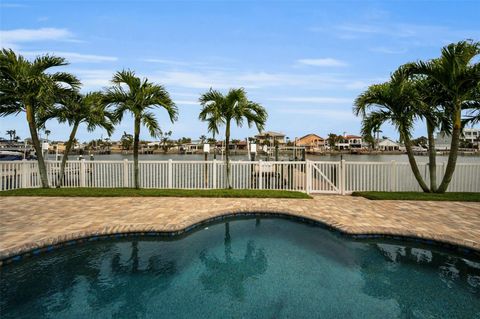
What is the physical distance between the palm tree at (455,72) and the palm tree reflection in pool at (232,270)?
732cm

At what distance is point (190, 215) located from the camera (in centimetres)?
651

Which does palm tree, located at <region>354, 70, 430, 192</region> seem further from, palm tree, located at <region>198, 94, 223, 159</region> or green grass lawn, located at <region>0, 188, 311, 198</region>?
palm tree, located at <region>198, 94, 223, 159</region>

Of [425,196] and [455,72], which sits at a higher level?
[455,72]

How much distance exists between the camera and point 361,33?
11.4 metres

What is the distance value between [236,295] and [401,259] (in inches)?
115

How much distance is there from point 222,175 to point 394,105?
6.24m

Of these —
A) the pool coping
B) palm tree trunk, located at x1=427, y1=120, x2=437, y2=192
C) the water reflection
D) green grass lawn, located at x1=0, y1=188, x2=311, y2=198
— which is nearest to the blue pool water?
the water reflection

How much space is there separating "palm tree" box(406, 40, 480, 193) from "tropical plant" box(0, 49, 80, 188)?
35.8 feet

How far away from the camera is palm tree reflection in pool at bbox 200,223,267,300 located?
3.84 metres

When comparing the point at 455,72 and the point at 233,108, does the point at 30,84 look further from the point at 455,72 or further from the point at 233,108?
the point at 455,72

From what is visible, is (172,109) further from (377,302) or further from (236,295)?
(377,302)

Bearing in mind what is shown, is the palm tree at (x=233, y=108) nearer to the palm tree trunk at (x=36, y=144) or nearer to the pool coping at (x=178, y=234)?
the pool coping at (x=178, y=234)

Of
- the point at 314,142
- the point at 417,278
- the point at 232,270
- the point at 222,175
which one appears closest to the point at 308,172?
the point at 222,175

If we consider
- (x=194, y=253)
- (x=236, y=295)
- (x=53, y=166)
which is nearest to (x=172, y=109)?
(x=53, y=166)
